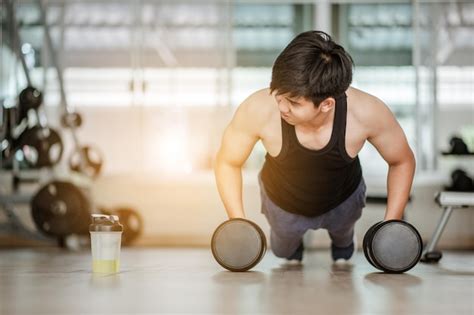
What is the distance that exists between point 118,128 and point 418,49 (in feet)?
12.4

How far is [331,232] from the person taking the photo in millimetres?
2664

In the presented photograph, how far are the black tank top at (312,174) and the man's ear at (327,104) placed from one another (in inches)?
3.5

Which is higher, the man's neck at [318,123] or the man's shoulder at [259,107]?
the man's shoulder at [259,107]

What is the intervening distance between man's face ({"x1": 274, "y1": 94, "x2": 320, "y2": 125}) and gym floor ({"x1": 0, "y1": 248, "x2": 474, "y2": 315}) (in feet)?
1.38

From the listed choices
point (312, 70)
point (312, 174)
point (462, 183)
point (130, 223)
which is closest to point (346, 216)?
point (312, 174)

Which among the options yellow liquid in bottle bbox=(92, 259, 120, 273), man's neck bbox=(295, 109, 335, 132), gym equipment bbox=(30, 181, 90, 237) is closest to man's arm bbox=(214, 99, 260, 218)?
man's neck bbox=(295, 109, 335, 132)

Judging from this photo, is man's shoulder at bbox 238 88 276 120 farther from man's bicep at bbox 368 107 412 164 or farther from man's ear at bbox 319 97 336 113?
man's bicep at bbox 368 107 412 164

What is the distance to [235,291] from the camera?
1.74 metres

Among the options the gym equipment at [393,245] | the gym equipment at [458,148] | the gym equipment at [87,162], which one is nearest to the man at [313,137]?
the gym equipment at [393,245]

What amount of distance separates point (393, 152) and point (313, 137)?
0.76 feet

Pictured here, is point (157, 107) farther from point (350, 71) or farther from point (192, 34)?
point (350, 71)

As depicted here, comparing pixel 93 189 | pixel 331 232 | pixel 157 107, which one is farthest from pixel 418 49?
pixel 331 232

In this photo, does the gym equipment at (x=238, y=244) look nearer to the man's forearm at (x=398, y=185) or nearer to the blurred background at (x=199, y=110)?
the man's forearm at (x=398, y=185)

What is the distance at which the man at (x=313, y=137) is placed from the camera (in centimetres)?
201
